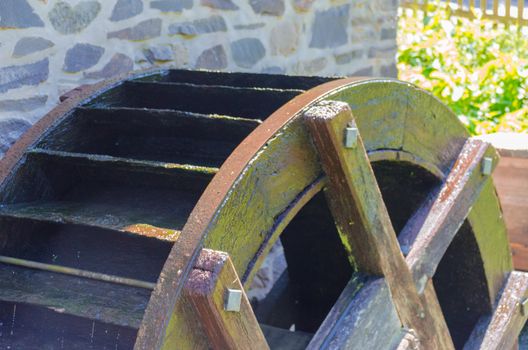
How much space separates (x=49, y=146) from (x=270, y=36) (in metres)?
1.69

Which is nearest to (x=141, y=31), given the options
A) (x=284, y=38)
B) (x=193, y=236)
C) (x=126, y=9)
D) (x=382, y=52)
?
(x=126, y=9)

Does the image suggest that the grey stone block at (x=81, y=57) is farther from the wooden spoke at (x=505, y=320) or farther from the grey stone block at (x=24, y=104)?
the wooden spoke at (x=505, y=320)

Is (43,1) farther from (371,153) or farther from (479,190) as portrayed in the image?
(479,190)

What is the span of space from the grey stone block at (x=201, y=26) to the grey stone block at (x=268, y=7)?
229 millimetres

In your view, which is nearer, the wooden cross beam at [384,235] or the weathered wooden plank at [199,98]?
the wooden cross beam at [384,235]

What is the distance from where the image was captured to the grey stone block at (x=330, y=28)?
4227mm

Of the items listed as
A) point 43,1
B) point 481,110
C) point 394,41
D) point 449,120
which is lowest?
point 481,110

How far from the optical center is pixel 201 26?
348 centimetres

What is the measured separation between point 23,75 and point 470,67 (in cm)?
436

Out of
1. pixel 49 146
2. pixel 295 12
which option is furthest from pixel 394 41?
pixel 49 146

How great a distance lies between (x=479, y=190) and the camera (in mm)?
2818

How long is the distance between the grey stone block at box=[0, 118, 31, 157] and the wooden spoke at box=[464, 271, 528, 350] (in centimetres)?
170

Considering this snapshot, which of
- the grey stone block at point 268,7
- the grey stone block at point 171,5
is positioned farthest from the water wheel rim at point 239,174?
the grey stone block at point 268,7

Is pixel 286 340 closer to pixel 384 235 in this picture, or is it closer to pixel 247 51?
pixel 384 235
